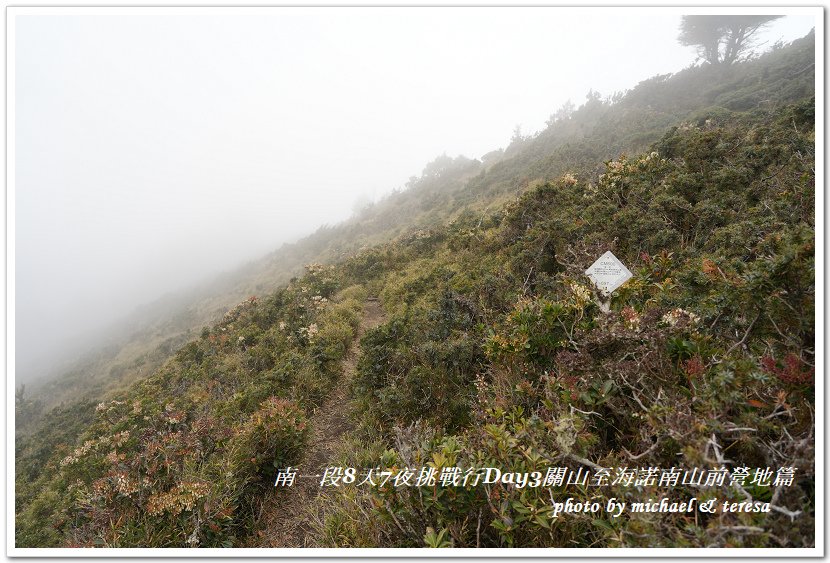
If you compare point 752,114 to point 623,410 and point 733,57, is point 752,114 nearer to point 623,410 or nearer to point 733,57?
point 623,410

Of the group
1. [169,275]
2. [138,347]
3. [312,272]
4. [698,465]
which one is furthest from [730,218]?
[169,275]

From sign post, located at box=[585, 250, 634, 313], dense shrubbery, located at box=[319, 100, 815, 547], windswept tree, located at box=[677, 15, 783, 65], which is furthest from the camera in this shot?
windswept tree, located at box=[677, 15, 783, 65]

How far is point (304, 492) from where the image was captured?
4.37 meters

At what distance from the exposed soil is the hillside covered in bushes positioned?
0.15m

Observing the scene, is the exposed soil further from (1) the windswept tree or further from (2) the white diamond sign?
(1) the windswept tree

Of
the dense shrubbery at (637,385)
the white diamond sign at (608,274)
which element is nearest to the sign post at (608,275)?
the white diamond sign at (608,274)

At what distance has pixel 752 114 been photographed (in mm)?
9805

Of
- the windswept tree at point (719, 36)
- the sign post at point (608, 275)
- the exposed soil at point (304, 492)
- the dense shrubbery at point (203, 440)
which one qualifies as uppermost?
the windswept tree at point (719, 36)

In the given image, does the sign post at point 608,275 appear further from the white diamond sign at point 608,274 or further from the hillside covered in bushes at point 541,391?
the hillside covered in bushes at point 541,391

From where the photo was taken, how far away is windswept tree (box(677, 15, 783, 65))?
20641 millimetres

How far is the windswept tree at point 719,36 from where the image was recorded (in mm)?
20641

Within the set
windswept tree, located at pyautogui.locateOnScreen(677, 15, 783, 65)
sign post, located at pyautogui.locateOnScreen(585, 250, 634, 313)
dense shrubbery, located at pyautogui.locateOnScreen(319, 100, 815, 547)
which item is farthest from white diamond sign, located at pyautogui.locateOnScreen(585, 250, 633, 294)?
windswept tree, located at pyautogui.locateOnScreen(677, 15, 783, 65)

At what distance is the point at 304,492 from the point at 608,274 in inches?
180

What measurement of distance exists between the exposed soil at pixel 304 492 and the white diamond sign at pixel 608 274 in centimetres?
403
